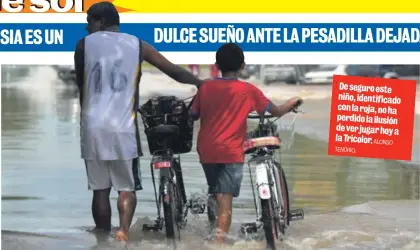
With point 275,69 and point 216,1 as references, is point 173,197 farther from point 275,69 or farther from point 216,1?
point 275,69

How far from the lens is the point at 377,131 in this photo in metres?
8.55

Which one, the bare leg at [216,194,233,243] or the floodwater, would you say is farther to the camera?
the floodwater

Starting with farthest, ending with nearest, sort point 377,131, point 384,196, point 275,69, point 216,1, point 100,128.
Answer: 1. point 275,69
2. point 384,196
3. point 377,131
4. point 216,1
5. point 100,128

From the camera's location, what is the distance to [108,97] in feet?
24.3

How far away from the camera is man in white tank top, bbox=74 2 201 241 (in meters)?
7.42

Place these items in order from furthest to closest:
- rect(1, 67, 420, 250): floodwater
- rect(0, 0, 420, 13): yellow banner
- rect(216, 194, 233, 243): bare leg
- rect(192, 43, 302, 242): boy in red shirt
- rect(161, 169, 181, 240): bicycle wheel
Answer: rect(1, 67, 420, 250): floodwater < rect(0, 0, 420, 13): yellow banner < rect(216, 194, 233, 243): bare leg < rect(192, 43, 302, 242): boy in red shirt < rect(161, 169, 181, 240): bicycle wheel

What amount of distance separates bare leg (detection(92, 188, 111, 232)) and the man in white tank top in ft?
1.20

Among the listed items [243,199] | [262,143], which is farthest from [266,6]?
[243,199]

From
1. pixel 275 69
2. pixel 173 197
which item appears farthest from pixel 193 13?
pixel 275 69

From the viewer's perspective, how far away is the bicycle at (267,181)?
7.49 m

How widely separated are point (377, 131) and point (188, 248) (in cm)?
174

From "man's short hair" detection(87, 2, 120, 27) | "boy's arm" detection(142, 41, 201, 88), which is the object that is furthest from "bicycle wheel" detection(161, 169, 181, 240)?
"man's short hair" detection(87, 2, 120, 27)

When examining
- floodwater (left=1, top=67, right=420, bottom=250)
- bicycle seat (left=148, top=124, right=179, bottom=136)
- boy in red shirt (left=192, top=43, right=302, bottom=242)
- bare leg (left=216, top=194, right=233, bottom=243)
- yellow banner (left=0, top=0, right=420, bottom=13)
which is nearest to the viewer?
bicycle seat (left=148, top=124, right=179, bottom=136)

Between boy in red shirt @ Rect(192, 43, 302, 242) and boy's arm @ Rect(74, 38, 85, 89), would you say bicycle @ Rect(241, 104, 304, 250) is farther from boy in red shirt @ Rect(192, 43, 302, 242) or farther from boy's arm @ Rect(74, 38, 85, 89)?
boy's arm @ Rect(74, 38, 85, 89)
